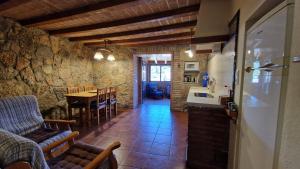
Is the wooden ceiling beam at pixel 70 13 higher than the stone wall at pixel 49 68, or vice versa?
the wooden ceiling beam at pixel 70 13

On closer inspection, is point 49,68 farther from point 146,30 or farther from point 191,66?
point 191,66

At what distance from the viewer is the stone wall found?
9.33 feet

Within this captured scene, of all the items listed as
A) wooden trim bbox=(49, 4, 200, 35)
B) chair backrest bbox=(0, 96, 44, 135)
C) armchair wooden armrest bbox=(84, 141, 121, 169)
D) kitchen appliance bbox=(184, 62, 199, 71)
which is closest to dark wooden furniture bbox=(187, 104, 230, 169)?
armchair wooden armrest bbox=(84, 141, 121, 169)

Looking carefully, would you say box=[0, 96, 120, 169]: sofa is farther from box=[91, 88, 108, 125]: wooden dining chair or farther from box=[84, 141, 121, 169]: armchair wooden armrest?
box=[91, 88, 108, 125]: wooden dining chair

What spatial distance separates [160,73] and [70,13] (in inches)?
266

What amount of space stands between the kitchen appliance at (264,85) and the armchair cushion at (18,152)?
1424 millimetres

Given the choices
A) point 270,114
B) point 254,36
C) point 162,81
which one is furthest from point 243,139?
point 162,81

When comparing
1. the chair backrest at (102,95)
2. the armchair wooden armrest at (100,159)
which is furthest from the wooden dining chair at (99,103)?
the armchair wooden armrest at (100,159)

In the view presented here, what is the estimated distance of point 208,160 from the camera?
1887mm

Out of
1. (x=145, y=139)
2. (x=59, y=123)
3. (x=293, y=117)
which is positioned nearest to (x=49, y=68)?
(x=59, y=123)

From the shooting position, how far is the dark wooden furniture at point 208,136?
1.80 m

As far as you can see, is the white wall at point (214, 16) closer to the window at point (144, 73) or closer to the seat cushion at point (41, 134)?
the seat cushion at point (41, 134)

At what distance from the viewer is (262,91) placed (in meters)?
1.03

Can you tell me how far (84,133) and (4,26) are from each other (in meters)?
2.50
